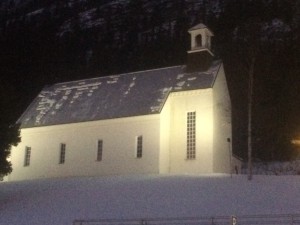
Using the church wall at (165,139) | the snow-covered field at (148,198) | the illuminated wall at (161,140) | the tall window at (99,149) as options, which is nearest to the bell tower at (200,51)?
the illuminated wall at (161,140)

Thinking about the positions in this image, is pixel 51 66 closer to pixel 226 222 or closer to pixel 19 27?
pixel 19 27

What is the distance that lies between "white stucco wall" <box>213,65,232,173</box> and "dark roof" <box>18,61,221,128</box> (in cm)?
133

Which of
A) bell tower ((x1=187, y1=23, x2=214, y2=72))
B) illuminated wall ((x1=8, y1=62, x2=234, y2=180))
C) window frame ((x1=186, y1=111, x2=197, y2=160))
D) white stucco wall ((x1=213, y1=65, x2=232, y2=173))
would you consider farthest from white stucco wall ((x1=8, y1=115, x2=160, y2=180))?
bell tower ((x1=187, y1=23, x2=214, y2=72))

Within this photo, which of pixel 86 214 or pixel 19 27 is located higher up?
pixel 19 27

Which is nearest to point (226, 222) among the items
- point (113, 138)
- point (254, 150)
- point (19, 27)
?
point (113, 138)

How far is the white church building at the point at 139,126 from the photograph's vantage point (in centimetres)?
4106

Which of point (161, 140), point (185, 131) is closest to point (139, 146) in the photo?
point (161, 140)

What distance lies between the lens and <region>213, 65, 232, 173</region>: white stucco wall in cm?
4131

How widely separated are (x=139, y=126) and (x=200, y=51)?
8890 mm

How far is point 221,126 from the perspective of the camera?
42344mm

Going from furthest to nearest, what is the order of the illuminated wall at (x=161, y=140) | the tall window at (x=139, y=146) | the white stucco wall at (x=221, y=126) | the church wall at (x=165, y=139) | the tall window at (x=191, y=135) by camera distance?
the tall window at (x=139, y=146), the white stucco wall at (x=221, y=126), the tall window at (x=191, y=135), the church wall at (x=165, y=139), the illuminated wall at (x=161, y=140)

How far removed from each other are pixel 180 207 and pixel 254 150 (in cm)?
4065

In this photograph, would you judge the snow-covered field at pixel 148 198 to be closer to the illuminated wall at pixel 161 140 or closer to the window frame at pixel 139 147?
the illuminated wall at pixel 161 140

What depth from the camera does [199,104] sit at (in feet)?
136
